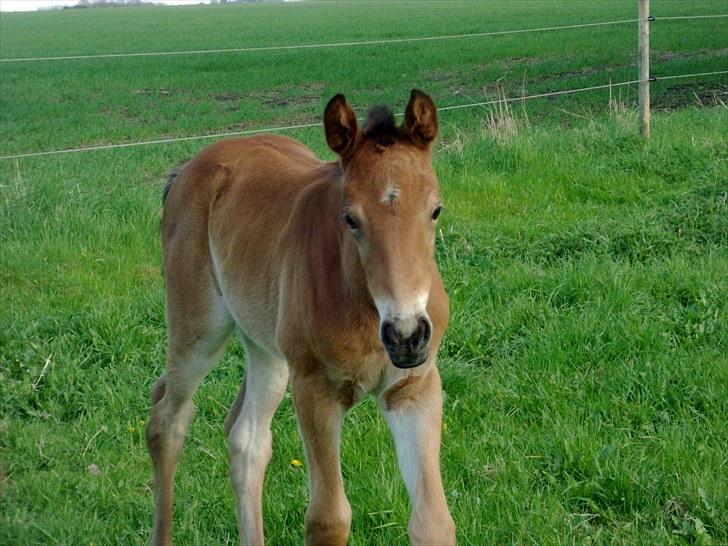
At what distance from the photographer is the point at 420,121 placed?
127 inches

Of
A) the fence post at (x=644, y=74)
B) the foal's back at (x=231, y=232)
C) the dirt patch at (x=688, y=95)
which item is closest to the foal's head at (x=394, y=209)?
the foal's back at (x=231, y=232)

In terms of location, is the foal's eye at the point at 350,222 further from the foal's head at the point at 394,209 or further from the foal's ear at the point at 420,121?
the foal's ear at the point at 420,121

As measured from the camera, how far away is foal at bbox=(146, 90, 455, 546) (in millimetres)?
2957

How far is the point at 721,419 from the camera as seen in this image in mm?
4230

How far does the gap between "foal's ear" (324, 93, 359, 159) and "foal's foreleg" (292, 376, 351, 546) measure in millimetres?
795

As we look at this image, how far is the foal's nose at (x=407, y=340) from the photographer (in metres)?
2.69

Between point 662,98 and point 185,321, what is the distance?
13.1 m

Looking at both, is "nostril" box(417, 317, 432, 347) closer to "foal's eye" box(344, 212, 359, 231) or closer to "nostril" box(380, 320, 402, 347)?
"nostril" box(380, 320, 402, 347)

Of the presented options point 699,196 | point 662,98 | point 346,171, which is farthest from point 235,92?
point 346,171

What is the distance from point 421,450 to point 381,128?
1.07m

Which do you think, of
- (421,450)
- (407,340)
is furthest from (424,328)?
(421,450)

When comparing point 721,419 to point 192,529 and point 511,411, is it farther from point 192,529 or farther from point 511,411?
point 192,529

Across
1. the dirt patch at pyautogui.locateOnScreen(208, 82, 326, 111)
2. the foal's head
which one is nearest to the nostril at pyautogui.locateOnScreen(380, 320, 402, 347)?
the foal's head

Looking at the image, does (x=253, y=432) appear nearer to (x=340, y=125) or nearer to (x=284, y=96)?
(x=340, y=125)
